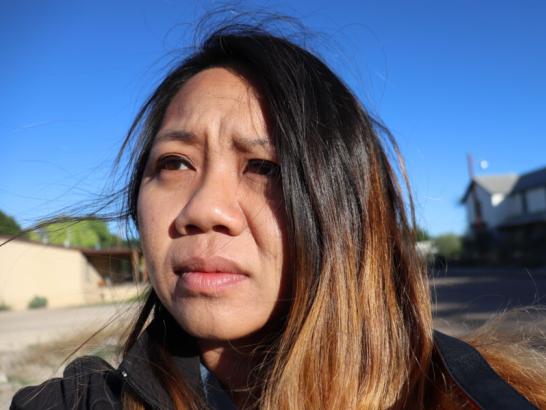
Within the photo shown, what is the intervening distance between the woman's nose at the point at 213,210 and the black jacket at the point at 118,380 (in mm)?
422

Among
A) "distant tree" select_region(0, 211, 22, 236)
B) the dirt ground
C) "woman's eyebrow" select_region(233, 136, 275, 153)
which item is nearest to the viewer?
"woman's eyebrow" select_region(233, 136, 275, 153)

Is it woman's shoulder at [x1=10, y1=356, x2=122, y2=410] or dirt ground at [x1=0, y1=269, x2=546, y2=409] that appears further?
dirt ground at [x1=0, y1=269, x2=546, y2=409]

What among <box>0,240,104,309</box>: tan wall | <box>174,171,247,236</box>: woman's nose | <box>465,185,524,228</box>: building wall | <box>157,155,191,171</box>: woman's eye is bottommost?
<box>0,240,104,309</box>: tan wall

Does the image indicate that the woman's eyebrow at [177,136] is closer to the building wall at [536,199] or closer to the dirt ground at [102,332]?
the dirt ground at [102,332]

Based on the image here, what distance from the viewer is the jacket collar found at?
121 cm

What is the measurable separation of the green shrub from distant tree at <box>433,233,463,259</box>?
24950 mm

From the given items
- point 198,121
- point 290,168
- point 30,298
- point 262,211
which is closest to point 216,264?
point 262,211

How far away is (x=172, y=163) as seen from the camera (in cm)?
129

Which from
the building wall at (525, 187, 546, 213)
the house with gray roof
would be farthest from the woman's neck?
the building wall at (525, 187, 546, 213)

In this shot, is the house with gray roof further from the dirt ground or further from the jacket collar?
the jacket collar

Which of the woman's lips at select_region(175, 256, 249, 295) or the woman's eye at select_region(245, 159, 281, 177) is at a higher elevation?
the woman's eye at select_region(245, 159, 281, 177)

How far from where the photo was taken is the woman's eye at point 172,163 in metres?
1.27

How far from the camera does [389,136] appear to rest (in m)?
1.44

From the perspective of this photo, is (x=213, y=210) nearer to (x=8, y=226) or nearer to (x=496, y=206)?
(x=8, y=226)
